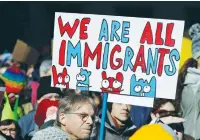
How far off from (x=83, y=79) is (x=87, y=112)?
1006 mm

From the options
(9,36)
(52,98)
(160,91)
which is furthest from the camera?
(9,36)

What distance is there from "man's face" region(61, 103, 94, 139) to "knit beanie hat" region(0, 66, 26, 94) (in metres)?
3.34

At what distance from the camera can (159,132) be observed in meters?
5.41

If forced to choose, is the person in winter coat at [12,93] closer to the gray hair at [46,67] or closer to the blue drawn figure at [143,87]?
the gray hair at [46,67]

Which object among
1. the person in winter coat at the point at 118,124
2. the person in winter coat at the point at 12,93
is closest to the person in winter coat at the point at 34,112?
the person in winter coat at the point at 12,93

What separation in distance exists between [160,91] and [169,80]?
0.34 feet

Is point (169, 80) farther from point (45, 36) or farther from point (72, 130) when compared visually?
point (45, 36)

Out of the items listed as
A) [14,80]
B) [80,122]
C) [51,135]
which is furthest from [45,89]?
[51,135]

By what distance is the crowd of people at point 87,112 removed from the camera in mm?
6602

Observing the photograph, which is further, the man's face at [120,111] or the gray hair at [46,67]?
the gray hair at [46,67]

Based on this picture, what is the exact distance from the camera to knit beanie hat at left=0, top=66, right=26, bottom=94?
9984 mm

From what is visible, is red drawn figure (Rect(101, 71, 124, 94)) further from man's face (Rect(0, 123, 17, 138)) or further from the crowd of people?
man's face (Rect(0, 123, 17, 138))

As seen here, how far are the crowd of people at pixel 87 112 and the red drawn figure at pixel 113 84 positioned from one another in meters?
0.26

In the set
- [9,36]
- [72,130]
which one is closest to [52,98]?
[72,130]
